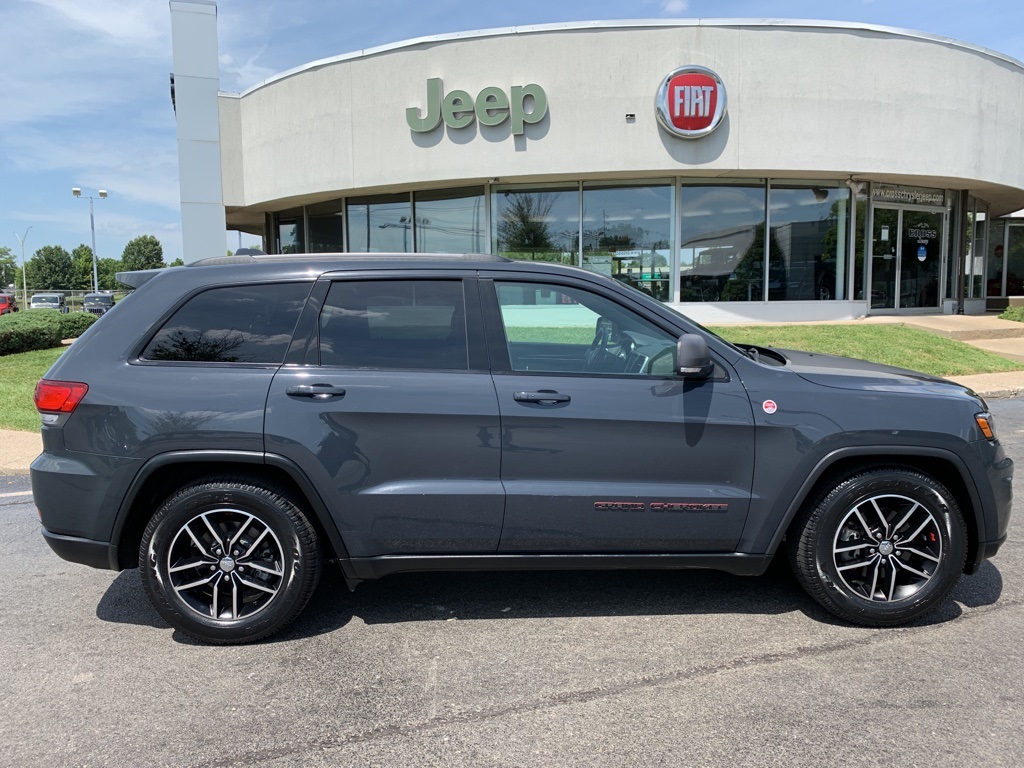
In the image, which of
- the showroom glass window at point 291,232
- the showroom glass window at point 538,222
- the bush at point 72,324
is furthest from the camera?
the showroom glass window at point 291,232

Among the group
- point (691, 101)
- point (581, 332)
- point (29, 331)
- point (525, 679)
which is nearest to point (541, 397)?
point (581, 332)

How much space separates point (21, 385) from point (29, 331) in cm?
472

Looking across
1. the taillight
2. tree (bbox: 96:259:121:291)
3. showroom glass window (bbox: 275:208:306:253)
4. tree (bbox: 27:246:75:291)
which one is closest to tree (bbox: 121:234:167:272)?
tree (bbox: 96:259:121:291)

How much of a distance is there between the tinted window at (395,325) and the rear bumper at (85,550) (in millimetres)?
1363

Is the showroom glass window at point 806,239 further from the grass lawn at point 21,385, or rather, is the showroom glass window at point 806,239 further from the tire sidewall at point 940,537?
the grass lawn at point 21,385

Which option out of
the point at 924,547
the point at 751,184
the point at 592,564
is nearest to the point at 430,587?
the point at 592,564

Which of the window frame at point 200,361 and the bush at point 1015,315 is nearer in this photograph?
the window frame at point 200,361

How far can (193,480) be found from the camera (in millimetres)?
3629

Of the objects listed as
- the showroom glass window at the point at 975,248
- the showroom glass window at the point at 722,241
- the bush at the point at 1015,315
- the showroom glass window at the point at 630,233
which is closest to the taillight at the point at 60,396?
the showroom glass window at the point at 630,233

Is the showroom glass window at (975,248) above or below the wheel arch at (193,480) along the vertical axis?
above

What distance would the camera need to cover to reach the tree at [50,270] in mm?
112750

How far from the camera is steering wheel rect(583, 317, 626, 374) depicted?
3725 mm

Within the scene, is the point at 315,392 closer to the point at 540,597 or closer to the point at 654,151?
the point at 540,597

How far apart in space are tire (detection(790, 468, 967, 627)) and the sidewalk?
7.75 metres
